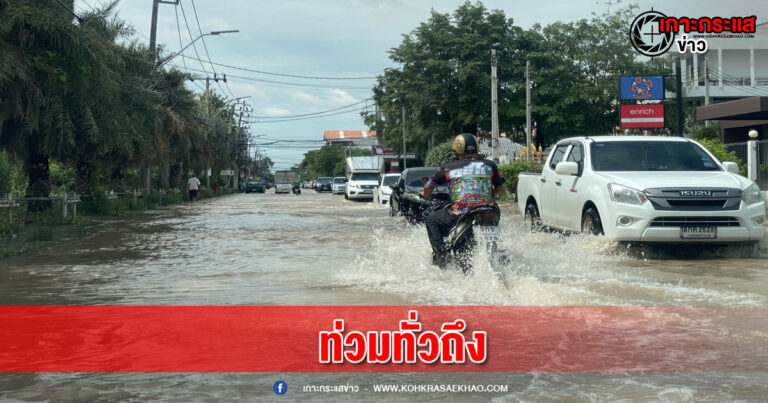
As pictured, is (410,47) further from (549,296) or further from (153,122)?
(549,296)

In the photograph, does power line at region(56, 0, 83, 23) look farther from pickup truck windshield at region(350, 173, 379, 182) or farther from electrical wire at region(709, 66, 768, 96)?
electrical wire at region(709, 66, 768, 96)

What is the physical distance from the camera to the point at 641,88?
3400 centimetres

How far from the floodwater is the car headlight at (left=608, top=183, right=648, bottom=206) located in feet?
2.17

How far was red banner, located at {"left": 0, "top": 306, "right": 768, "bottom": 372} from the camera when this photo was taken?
5461mm

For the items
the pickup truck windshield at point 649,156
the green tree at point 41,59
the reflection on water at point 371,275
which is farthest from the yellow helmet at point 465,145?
the green tree at point 41,59

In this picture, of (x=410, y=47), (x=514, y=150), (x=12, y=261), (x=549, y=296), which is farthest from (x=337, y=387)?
(x=514, y=150)

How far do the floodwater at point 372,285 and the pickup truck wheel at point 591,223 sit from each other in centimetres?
16

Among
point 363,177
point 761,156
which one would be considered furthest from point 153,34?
point 761,156

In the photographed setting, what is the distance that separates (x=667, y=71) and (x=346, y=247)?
170ft

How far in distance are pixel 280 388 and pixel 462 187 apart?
4.36m

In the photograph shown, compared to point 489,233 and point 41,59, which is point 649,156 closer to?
point 489,233

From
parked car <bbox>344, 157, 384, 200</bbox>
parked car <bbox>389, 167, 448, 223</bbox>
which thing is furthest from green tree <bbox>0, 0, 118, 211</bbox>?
parked car <bbox>344, 157, 384, 200</bbox>

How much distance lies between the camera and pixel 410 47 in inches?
2287

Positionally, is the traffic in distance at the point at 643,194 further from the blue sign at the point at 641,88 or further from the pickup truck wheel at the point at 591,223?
the blue sign at the point at 641,88
